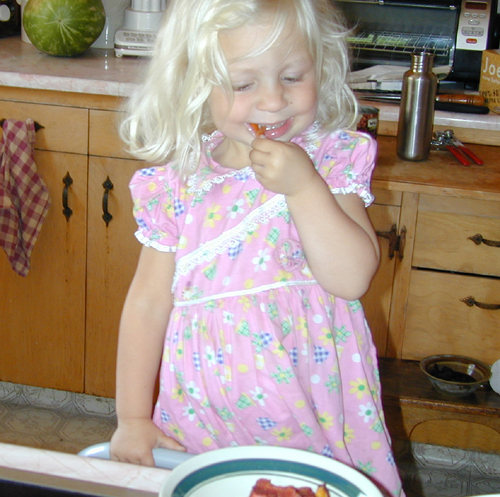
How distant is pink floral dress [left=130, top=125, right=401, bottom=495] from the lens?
0.88 meters

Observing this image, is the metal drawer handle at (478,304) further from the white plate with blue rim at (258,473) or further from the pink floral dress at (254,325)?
the white plate with blue rim at (258,473)

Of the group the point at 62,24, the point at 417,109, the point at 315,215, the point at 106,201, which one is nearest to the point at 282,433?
the point at 315,215

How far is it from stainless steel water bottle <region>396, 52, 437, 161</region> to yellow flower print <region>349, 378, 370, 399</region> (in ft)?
2.63

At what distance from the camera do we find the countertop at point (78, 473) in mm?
556

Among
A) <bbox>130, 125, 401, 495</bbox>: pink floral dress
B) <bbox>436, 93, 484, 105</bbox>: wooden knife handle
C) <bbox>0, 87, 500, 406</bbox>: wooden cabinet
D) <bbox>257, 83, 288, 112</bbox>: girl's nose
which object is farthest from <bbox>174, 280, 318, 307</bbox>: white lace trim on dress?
<bbox>436, 93, 484, 105</bbox>: wooden knife handle

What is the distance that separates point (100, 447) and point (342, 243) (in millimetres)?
331

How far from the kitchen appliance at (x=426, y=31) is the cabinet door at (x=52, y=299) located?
0.82 metres

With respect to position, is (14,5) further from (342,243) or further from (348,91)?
(342,243)

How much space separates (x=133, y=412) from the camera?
876 mm

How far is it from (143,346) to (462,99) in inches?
47.4

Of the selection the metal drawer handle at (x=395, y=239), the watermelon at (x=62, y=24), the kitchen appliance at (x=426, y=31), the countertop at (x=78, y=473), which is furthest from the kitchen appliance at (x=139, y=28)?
the countertop at (x=78, y=473)

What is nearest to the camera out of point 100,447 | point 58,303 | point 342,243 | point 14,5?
point 100,447

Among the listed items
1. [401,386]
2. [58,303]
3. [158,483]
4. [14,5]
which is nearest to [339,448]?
[158,483]

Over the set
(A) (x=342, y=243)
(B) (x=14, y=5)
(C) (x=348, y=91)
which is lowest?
(A) (x=342, y=243)
